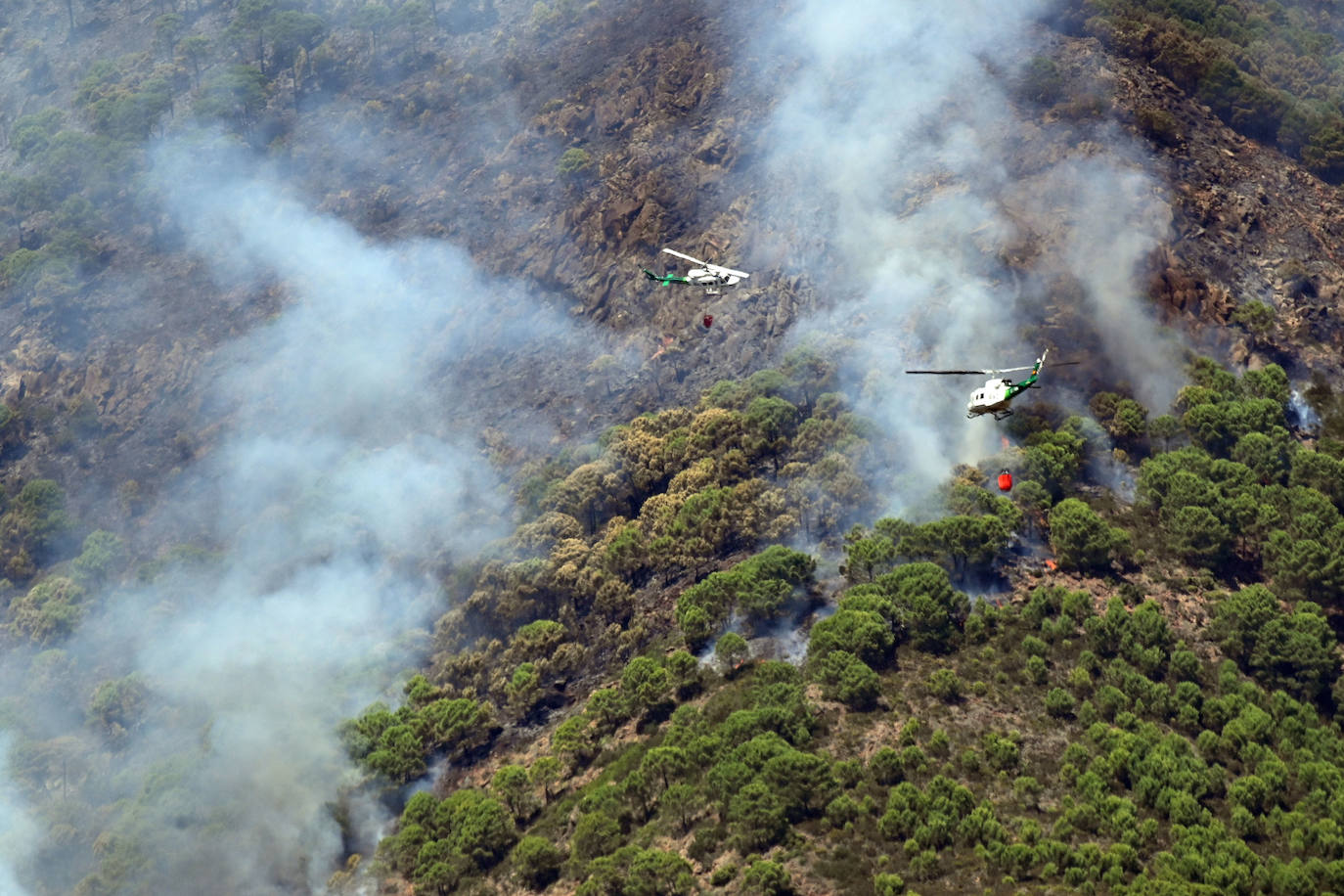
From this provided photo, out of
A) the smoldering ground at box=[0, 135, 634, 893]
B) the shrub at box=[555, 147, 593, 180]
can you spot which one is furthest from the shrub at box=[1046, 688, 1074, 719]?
the shrub at box=[555, 147, 593, 180]

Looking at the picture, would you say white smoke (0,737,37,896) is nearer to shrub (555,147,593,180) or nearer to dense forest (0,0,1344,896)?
dense forest (0,0,1344,896)

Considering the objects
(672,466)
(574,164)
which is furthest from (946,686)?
(574,164)

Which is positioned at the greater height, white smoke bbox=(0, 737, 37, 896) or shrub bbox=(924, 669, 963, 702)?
shrub bbox=(924, 669, 963, 702)

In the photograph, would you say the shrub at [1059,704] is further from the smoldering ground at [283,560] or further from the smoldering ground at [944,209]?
the smoldering ground at [283,560]

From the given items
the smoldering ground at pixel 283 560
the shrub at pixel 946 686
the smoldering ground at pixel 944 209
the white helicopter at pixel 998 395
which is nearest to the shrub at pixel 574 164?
the smoldering ground at pixel 283 560

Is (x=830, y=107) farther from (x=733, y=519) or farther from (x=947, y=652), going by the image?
(x=947, y=652)

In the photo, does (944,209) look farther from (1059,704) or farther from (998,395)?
(1059,704)
